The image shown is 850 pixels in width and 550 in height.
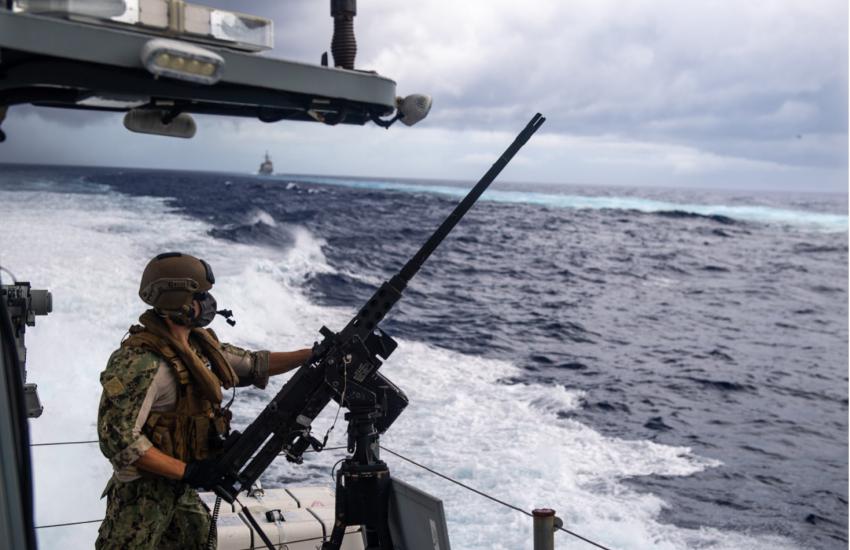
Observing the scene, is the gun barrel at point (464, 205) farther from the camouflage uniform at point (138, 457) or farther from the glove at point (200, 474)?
the glove at point (200, 474)

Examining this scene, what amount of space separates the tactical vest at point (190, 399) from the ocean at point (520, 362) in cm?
436

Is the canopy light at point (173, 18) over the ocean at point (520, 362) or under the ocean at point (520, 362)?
over

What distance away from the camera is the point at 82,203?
31.6 meters

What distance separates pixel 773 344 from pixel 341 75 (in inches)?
1008

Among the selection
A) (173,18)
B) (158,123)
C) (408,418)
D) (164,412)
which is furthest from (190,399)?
(408,418)

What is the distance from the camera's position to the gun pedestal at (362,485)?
14.1 feet

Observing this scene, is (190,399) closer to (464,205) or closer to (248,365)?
(248,365)

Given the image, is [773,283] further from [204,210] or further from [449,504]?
[449,504]

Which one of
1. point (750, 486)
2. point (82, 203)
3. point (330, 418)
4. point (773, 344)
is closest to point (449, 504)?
point (330, 418)

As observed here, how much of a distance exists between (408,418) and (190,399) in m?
10.4

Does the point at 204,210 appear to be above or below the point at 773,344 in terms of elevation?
above

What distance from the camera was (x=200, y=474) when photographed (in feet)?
12.6

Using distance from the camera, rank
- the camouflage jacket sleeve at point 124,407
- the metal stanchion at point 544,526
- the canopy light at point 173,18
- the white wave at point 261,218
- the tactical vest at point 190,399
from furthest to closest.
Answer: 1. the white wave at point 261,218
2. the metal stanchion at point 544,526
3. the tactical vest at point 190,399
4. the camouflage jacket sleeve at point 124,407
5. the canopy light at point 173,18

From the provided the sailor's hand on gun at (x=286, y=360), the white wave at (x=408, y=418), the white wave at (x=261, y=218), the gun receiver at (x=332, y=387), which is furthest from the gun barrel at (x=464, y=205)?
the white wave at (x=261, y=218)
